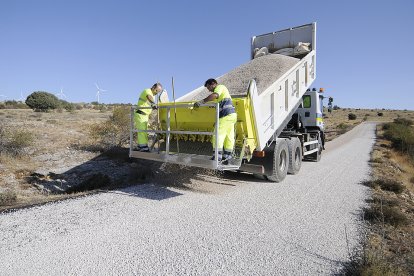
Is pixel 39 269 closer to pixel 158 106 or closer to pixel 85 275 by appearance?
pixel 85 275

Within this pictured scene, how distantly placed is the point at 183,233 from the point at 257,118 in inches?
111

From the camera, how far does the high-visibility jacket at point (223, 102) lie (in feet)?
16.7

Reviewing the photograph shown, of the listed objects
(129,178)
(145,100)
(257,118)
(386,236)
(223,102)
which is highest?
(145,100)

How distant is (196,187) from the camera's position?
6.19 meters

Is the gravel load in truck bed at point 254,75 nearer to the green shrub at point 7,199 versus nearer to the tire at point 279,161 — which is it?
the tire at point 279,161

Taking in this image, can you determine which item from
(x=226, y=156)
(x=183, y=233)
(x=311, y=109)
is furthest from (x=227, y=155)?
(x=311, y=109)

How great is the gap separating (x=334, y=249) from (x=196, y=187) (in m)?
3.23

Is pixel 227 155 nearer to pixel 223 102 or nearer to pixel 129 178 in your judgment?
pixel 223 102

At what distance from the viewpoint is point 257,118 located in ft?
18.8

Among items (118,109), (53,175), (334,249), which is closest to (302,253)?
(334,249)

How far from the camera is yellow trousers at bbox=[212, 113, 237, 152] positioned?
16.5ft

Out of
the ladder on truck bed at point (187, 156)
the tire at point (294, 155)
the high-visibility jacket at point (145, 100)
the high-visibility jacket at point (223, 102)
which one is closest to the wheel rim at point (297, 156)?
the tire at point (294, 155)

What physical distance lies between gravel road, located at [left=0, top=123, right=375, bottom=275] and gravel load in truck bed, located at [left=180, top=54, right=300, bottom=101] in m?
2.57

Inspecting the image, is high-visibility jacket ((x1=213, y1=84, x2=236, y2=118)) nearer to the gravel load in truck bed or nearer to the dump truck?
the dump truck
